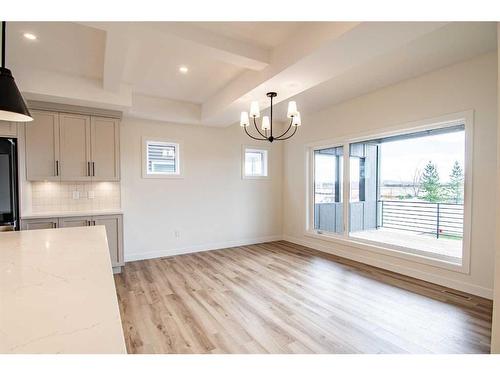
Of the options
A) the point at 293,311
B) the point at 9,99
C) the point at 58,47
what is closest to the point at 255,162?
the point at 293,311

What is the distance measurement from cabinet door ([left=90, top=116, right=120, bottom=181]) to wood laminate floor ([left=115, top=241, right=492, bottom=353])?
1574 millimetres

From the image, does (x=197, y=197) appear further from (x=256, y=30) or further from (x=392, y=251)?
(x=392, y=251)

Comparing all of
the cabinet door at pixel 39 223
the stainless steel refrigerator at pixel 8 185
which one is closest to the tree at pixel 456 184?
the cabinet door at pixel 39 223

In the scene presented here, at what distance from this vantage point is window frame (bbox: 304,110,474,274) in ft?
10.5

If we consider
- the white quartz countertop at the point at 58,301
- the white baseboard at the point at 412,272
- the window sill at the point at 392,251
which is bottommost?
the white baseboard at the point at 412,272

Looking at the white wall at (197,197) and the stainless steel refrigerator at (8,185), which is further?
the white wall at (197,197)

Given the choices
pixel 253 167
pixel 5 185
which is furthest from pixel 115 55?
pixel 253 167

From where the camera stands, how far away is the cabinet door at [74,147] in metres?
3.78

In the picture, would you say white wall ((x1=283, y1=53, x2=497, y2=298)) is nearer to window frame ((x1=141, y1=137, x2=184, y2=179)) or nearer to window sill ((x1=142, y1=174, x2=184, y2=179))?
window frame ((x1=141, y1=137, x2=184, y2=179))

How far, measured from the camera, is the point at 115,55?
272cm

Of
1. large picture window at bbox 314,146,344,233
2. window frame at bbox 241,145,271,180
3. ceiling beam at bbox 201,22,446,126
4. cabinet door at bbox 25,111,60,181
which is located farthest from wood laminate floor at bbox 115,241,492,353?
ceiling beam at bbox 201,22,446,126

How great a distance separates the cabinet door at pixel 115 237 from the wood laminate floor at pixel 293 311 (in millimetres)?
251

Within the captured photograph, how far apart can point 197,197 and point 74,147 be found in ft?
7.42

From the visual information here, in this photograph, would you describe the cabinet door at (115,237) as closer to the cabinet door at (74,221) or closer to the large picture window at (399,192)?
the cabinet door at (74,221)
